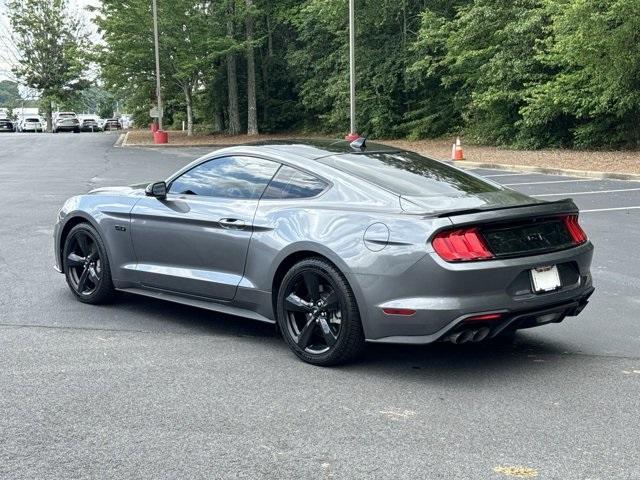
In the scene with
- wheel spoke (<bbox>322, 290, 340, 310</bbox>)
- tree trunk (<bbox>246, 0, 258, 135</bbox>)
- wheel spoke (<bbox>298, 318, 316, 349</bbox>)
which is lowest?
wheel spoke (<bbox>298, 318, 316, 349</bbox>)

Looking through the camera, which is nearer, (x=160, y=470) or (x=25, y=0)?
(x=160, y=470)

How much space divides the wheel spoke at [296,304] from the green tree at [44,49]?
73.6 metres

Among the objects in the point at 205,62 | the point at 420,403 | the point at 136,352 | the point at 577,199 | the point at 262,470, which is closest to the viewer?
the point at 262,470

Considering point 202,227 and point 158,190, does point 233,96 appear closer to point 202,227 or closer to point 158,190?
point 158,190

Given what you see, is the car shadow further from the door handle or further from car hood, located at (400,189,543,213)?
car hood, located at (400,189,543,213)

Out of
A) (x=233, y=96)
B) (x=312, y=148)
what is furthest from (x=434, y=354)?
(x=233, y=96)

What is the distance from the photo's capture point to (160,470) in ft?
11.7

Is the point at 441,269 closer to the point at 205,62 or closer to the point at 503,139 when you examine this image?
the point at 503,139

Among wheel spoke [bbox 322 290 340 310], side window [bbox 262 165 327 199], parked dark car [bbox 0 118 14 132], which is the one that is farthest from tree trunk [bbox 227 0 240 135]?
wheel spoke [bbox 322 290 340 310]

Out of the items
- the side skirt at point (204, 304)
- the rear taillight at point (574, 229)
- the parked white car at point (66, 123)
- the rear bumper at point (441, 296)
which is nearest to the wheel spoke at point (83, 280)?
the side skirt at point (204, 304)

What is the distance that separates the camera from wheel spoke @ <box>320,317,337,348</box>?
4999 millimetres

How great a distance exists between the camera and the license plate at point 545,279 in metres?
4.85

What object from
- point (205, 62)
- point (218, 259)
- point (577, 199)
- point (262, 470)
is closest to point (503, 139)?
point (577, 199)

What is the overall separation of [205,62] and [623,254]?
1385 inches
